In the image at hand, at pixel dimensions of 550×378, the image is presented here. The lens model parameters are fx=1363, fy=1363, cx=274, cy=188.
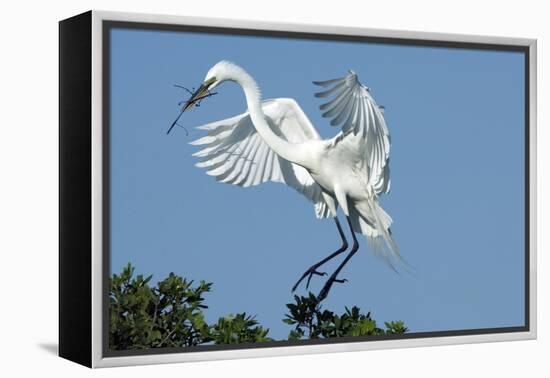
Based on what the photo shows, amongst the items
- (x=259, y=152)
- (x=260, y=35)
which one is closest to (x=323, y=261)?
(x=259, y=152)

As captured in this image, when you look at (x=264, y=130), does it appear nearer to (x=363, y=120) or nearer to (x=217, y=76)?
(x=217, y=76)

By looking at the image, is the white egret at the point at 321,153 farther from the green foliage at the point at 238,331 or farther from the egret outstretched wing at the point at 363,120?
the green foliage at the point at 238,331

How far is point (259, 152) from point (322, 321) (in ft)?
3.86

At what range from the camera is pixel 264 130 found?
28.7 feet

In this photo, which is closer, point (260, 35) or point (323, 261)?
point (260, 35)

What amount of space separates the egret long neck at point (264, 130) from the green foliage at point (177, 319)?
3.00 feet

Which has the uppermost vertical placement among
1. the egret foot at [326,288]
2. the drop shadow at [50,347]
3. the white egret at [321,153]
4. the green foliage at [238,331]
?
the white egret at [321,153]

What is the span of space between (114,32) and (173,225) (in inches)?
48.8

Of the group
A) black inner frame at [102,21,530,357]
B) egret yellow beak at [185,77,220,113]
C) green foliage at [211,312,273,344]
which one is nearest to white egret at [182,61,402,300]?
egret yellow beak at [185,77,220,113]

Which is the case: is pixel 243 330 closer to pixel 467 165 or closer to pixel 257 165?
pixel 257 165

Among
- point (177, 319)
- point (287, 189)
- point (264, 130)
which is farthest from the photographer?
point (287, 189)

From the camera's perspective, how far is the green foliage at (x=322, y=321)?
28.9ft

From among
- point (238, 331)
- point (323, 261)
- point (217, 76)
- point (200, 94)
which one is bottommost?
point (238, 331)

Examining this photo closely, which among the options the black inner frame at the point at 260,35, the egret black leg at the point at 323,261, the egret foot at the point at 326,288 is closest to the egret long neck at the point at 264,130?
the black inner frame at the point at 260,35
